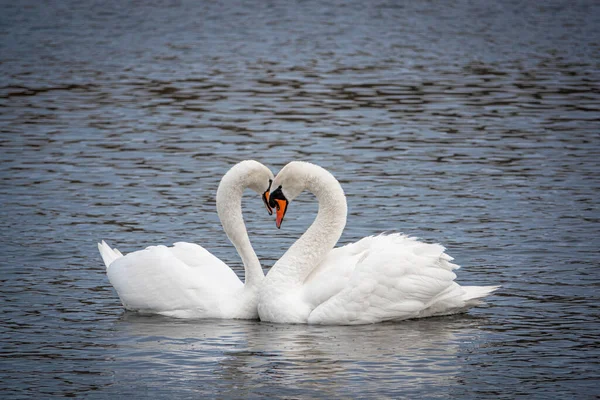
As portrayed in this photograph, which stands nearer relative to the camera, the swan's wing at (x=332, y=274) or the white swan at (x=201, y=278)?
the swan's wing at (x=332, y=274)

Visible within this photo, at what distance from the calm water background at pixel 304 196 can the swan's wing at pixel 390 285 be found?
18cm

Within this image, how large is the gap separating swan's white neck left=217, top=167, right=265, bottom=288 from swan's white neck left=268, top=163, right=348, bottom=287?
250mm

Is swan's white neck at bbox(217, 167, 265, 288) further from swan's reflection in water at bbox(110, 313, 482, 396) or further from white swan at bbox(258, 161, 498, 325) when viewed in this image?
swan's reflection in water at bbox(110, 313, 482, 396)

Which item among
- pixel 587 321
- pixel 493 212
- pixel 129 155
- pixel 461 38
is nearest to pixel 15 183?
pixel 129 155

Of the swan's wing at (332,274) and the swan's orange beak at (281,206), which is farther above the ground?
the swan's orange beak at (281,206)

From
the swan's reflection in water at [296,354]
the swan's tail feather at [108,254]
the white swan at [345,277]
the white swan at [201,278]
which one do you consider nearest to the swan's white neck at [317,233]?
the white swan at [345,277]

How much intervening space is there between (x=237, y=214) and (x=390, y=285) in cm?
168

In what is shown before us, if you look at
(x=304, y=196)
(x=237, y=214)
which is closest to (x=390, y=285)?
(x=237, y=214)

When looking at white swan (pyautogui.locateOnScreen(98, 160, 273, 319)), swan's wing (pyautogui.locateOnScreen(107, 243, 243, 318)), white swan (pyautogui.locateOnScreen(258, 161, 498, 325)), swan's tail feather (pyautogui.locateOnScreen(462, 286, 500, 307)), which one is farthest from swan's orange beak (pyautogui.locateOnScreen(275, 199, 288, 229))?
swan's tail feather (pyautogui.locateOnScreen(462, 286, 500, 307))

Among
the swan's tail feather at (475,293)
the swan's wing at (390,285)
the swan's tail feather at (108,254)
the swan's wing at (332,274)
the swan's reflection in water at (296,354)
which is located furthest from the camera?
the swan's tail feather at (108,254)

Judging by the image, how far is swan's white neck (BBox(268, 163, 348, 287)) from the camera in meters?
11.0

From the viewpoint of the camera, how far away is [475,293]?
10953 millimetres

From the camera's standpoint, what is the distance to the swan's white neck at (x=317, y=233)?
11.0 metres

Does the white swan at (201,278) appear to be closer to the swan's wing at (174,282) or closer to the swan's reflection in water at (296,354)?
the swan's wing at (174,282)
